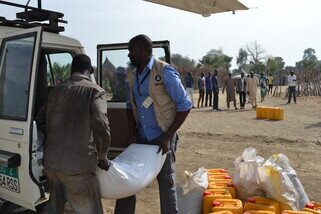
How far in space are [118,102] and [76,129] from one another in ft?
7.83

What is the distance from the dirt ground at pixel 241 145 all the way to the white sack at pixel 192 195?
32.6 inches

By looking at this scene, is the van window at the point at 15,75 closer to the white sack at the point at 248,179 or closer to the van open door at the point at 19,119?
the van open door at the point at 19,119

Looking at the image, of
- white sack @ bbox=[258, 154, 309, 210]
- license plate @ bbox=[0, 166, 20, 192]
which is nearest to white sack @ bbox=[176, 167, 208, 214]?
white sack @ bbox=[258, 154, 309, 210]

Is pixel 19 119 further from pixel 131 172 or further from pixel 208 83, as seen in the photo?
pixel 208 83

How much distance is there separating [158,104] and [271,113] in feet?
33.7

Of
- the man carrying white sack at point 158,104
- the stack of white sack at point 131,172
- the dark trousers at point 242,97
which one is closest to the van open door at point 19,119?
the stack of white sack at point 131,172

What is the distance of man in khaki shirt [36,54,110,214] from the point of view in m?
2.84

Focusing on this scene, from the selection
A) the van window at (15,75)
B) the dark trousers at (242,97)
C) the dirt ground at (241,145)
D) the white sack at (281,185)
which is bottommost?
the dirt ground at (241,145)

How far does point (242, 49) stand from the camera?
3191 inches

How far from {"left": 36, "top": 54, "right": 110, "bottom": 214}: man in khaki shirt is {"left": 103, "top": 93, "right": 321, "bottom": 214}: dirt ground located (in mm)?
1837

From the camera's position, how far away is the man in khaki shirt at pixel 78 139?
284 centimetres

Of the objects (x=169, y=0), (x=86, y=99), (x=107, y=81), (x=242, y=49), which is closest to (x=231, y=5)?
(x=169, y=0)

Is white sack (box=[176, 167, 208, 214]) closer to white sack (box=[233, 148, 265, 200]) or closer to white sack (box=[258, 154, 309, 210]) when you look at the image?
white sack (box=[233, 148, 265, 200])

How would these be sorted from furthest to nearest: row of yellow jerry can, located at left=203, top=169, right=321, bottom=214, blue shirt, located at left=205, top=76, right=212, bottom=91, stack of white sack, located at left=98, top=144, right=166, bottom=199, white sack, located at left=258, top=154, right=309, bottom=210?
blue shirt, located at left=205, top=76, right=212, bottom=91
white sack, located at left=258, top=154, right=309, bottom=210
row of yellow jerry can, located at left=203, top=169, right=321, bottom=214
stack of white sack, located at left=98, top=144, right=166, bottom=199
